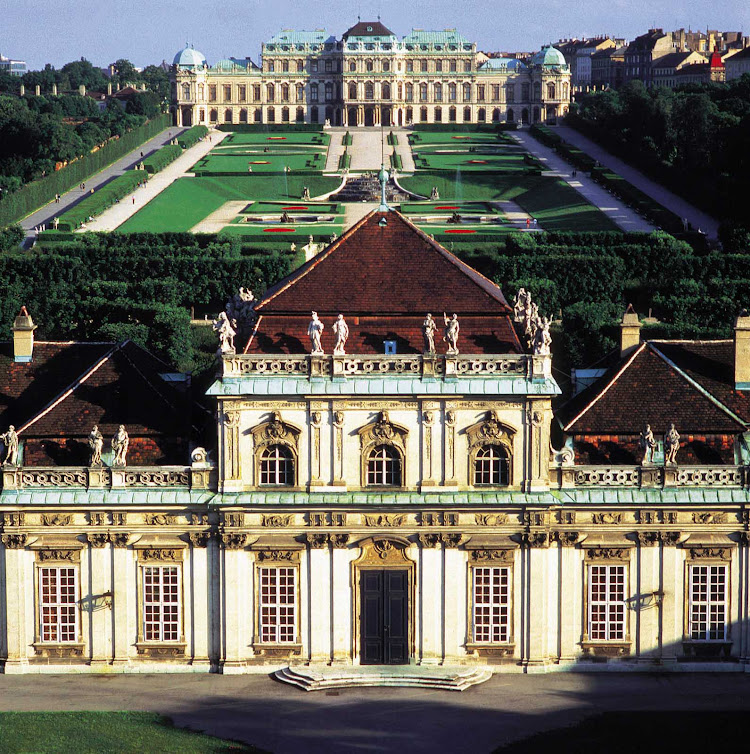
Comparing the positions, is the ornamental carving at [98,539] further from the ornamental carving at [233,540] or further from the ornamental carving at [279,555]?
the ornamental carving at [279,555]

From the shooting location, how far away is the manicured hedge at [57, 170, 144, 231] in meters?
149

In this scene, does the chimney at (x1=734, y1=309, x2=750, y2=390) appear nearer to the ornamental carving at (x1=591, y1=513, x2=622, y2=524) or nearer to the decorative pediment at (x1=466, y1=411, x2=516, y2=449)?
the ornamental carving at (x1=591, y1=513, x2=622, y2=524)

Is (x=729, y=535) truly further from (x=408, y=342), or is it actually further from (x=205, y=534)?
(x=205, y=534)

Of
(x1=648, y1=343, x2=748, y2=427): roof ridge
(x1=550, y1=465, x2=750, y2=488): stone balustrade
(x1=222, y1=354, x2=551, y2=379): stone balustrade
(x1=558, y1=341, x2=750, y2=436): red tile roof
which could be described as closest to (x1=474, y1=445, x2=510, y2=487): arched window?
(x1=550, y1=465, x2=750, y2=488): stone balustrade

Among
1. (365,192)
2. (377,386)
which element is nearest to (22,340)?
(377,386)

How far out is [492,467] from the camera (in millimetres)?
47375

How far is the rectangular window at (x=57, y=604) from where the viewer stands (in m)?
47.3

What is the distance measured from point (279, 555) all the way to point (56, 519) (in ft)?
21.2

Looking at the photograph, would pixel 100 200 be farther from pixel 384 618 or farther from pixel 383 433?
pixel 384 618

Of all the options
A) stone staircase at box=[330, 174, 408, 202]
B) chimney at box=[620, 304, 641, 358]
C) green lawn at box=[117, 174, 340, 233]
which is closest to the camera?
chimney at box=[620, 304, 641, 358]

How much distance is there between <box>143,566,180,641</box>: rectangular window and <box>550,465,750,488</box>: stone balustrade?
37.4 feet

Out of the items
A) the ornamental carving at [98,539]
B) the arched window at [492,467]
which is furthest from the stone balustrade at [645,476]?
the ornamental carving at [98,539]

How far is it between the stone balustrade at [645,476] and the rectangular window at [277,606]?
831cm

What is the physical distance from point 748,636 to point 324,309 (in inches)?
611
